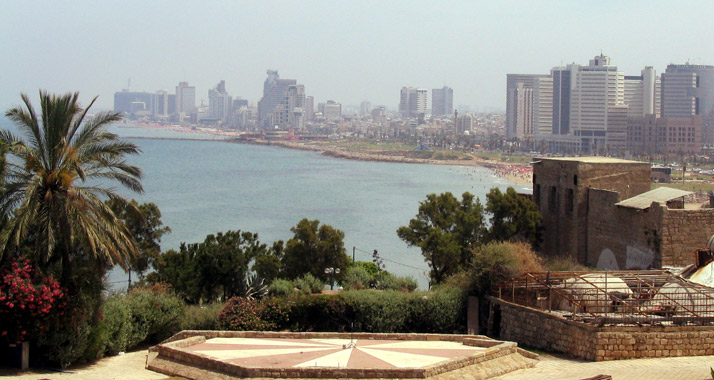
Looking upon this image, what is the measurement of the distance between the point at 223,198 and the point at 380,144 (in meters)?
105

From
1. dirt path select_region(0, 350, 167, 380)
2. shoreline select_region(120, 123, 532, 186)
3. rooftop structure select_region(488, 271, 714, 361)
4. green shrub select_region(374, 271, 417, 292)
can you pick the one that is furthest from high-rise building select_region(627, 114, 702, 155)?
dirt path select_region(0, 350, 167, 380)

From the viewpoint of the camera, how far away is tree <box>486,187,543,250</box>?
20109 millimetres

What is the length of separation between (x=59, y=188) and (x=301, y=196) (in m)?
50.4

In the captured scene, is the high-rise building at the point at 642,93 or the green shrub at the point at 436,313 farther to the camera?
the high-rise building at the point at 642,93

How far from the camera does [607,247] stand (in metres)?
18.2

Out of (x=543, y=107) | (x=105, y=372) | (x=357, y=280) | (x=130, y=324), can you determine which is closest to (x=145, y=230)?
(x=357, y=280)

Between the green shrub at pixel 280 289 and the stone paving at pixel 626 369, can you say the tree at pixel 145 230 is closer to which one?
the green shrub at pixel 280 289

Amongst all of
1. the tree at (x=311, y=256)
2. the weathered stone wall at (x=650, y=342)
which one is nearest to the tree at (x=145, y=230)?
the tree at (x=311, y=256)

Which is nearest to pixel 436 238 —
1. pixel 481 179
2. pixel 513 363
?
pixel 513 363

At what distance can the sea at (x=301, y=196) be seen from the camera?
37.9 metres

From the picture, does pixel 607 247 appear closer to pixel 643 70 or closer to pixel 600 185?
pixel 600 185

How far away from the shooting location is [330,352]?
1170cm

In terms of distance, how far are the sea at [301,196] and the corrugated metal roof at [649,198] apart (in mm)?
8832

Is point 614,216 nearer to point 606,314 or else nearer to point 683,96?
point 606,314
